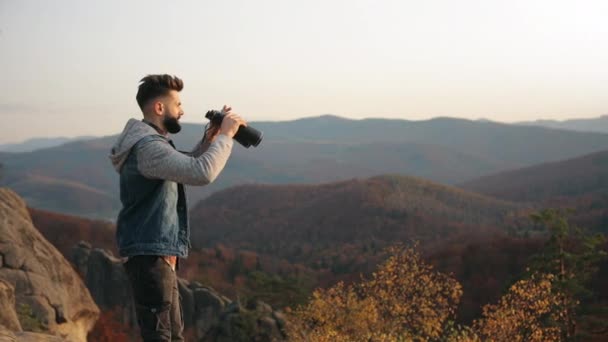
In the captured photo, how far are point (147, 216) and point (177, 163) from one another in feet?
1.60

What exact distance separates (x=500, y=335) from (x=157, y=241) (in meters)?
15.3

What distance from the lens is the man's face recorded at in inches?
165

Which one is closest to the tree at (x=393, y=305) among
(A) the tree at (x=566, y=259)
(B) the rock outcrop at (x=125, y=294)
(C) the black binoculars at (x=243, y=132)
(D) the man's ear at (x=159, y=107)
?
(A) the tree at (x=566, y=259)

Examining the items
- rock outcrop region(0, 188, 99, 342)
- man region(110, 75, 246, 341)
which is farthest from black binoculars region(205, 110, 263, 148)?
rock outcrop region(0, 188, 99, 342)

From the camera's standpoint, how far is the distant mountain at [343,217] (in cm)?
12738

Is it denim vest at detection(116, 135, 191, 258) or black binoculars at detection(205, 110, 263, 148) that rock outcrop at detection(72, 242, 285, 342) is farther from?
denim vest at detection(116, 135, 191, 258)

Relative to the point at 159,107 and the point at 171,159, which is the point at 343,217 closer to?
the point at 159,107

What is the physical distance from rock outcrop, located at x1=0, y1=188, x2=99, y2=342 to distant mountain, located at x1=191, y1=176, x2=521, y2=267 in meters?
93.3

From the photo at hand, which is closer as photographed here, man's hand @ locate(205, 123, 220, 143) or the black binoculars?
the black binoculars

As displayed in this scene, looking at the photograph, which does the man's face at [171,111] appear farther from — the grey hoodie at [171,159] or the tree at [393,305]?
the tree at [393,305]

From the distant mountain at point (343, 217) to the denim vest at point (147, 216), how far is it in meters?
102

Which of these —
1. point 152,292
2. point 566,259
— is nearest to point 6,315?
point 152,292

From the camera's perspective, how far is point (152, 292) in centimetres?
394

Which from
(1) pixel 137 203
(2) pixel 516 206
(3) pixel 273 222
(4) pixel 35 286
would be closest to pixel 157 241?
(1) pixel 137 203
